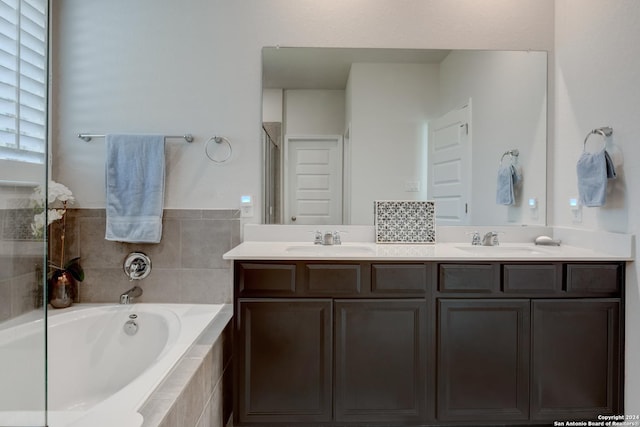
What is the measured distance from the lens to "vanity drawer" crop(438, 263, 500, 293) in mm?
1583

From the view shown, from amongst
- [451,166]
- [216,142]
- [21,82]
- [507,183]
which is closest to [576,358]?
[507,183]

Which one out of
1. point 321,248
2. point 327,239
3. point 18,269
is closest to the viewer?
point 18,269

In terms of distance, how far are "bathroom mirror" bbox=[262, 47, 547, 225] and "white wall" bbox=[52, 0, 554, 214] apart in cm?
12

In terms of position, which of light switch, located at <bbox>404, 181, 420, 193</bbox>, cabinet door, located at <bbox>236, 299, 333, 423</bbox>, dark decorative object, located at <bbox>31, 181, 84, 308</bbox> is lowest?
cabinet door, located at <bbox>236, 299, 333, 423</bbox>

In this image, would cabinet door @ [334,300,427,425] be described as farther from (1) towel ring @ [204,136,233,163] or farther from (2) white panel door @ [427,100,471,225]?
(1) towel ring @ [204,136,233,163]

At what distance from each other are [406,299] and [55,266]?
2002 mm

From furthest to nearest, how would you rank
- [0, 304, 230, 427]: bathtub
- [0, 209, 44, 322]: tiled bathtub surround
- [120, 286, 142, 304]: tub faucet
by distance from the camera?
1. [120, 286, 142, 304]: tub faucet
2. [0, 304, 230, 427]: bathtub
3. [0, 209, 44, 322]: tiled bathtub surround

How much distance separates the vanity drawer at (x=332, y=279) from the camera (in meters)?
1.58

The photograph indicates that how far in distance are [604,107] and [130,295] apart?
2.79m

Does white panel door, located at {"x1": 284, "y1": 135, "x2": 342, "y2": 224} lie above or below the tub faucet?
above

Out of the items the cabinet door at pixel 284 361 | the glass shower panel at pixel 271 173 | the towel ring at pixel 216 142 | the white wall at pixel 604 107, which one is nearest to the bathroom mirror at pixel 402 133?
the glass shower panel at pixel 271 173

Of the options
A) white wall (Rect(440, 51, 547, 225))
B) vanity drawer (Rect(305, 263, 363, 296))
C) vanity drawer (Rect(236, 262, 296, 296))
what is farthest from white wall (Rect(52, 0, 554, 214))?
vanity drawer (Rect(305, 263, 363, 296))

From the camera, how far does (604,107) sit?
173 centimetres

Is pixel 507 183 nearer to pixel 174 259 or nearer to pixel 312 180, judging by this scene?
pixel 312 180
